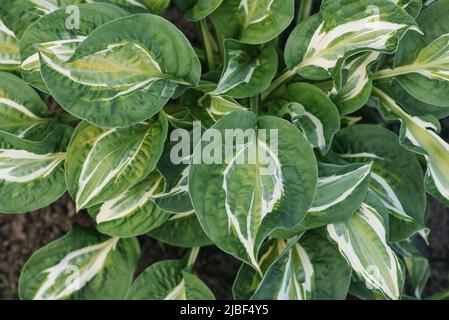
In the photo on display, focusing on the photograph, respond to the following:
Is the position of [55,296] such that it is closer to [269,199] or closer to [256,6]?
[269,199]

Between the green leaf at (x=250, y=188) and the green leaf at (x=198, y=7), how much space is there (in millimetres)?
215

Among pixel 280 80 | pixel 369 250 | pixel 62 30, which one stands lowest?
pixel 369 250

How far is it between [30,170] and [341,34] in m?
0.65

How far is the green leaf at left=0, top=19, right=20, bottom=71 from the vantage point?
1.01 m

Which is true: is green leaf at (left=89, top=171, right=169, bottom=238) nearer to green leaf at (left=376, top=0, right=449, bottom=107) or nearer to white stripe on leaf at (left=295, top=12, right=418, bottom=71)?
white stripe on leaf at (left=295, top=12, right=418, bottom=71)

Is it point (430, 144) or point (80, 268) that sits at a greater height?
point (430, 144)

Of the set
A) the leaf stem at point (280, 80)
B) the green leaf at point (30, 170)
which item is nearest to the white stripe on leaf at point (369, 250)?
the leaf stem at point (280, 80)

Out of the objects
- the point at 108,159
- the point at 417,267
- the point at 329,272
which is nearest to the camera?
the point at 108,159

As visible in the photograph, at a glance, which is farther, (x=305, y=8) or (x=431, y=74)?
(x=305, y=8)

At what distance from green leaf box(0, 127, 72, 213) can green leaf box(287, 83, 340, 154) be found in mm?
483

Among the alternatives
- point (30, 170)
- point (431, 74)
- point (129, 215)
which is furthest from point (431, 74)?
point (30, 170)

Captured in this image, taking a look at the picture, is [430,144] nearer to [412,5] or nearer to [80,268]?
[412,5]

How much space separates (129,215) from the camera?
105 cm

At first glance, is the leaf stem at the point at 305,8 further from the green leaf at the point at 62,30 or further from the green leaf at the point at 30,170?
the green leaf at the point at 30,170
